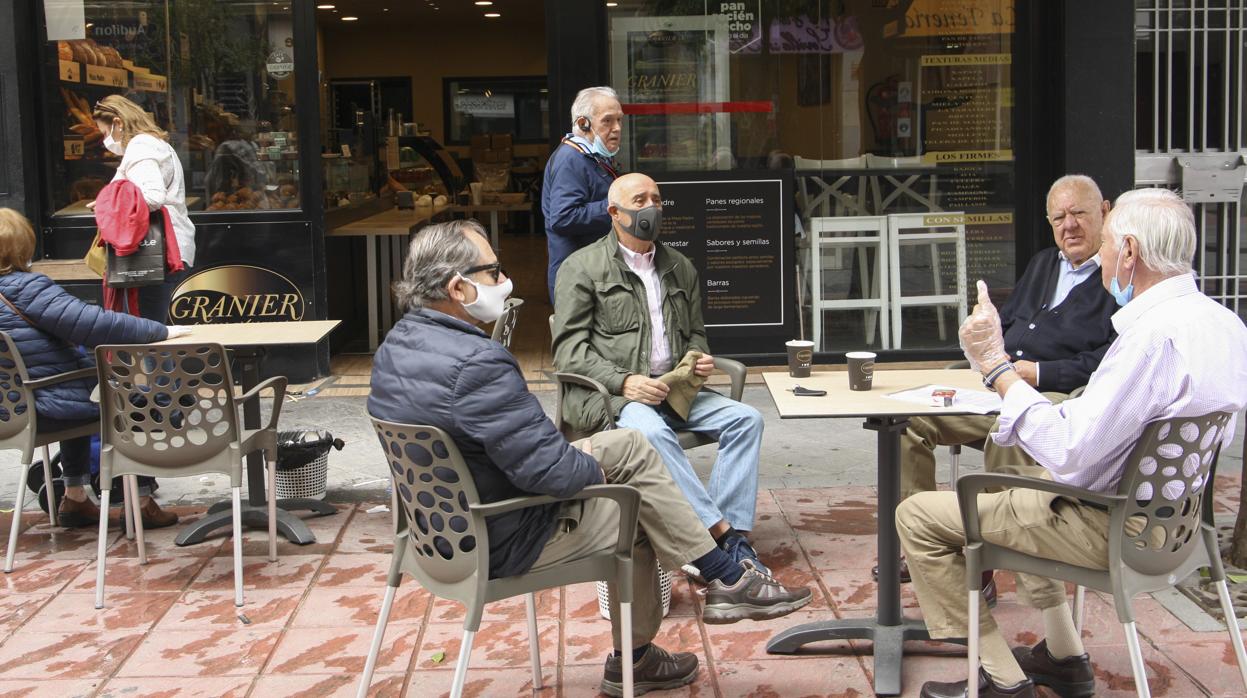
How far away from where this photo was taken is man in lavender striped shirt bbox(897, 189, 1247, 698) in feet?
9.80

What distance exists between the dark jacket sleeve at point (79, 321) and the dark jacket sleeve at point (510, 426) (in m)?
2.15

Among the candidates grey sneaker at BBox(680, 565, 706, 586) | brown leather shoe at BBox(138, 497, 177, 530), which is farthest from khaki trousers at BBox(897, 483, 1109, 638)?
brown leather shoe at BBox(138, 497, 177, 530)

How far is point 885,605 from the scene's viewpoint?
3.89m

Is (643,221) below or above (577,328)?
above

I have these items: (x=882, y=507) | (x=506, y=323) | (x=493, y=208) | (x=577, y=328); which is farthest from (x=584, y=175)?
(x=493, y=208)

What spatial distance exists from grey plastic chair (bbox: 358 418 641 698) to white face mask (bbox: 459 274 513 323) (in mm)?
391

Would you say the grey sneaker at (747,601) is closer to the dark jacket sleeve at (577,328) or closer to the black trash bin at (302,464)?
the dark jacket sleeve at (577,328)

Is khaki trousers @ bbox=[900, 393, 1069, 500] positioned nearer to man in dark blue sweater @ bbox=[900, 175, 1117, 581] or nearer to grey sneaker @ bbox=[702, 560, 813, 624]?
man in dark blue sweater @ bbox=[900, 175, 1117, 581]

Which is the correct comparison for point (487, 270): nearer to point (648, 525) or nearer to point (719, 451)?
point (648, 525)

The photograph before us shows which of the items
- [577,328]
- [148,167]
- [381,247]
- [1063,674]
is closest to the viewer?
[1063,674]

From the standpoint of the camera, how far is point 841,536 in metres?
5.05

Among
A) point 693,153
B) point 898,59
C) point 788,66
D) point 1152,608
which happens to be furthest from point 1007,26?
point 1152,608

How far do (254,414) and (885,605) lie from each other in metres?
2.64

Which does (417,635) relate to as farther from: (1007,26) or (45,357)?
(1007,26)
